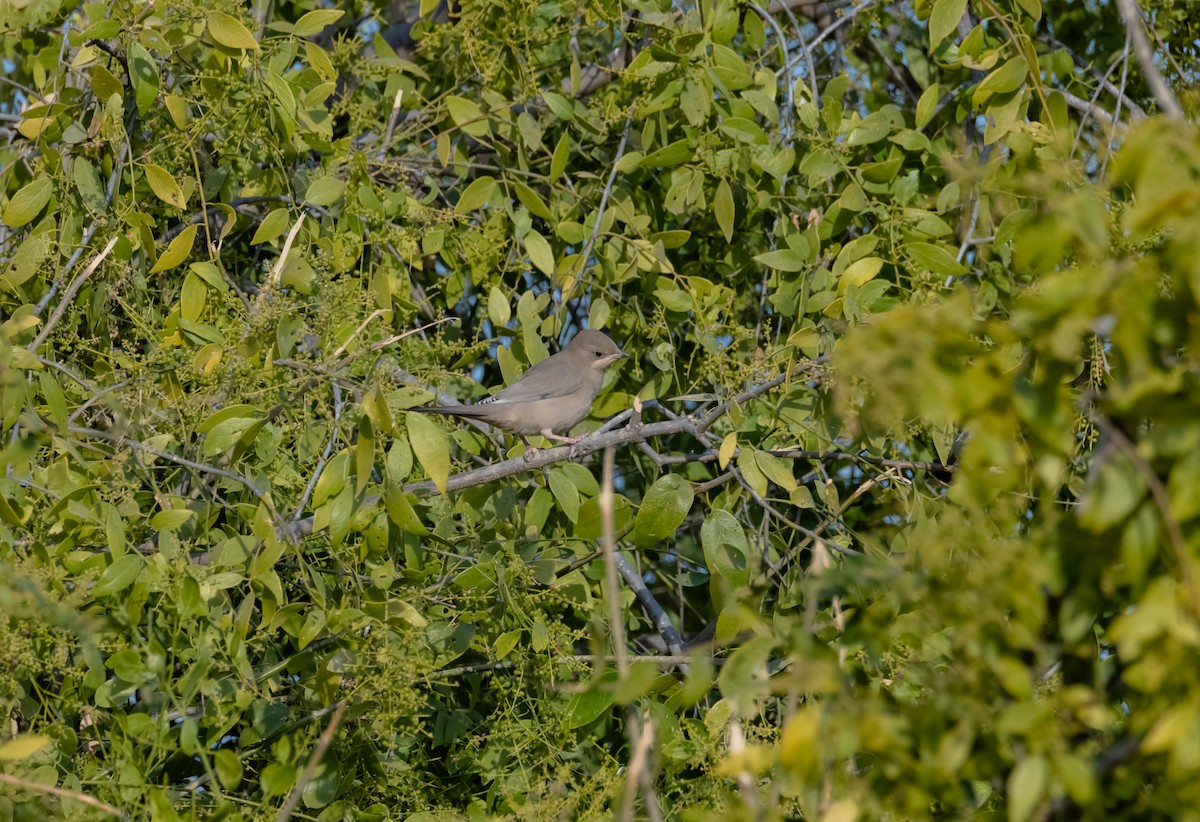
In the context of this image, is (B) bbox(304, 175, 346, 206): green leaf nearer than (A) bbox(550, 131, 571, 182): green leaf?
Yes

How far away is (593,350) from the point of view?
18.0ft

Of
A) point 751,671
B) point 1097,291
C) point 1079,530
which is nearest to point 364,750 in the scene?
point 751,671

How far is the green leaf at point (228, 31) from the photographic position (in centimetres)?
404

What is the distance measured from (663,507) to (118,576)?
165 cm

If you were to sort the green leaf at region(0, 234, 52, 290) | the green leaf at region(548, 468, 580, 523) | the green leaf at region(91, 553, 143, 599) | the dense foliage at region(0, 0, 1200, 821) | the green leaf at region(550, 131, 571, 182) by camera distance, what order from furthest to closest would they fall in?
the green leaf at region(550, 131, 571, 182) < the green leaf at region(548, 468, 580, 523) < the green leaf at region(0, 234, 52, 290) < the green leaf at region(91, 553, 143, 599) < the dense foliage at region(0, 0, 1200, 821)

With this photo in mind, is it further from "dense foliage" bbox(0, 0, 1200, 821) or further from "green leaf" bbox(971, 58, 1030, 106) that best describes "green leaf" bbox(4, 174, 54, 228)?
"green leaf" bbox(971, 58, 1030, 106)

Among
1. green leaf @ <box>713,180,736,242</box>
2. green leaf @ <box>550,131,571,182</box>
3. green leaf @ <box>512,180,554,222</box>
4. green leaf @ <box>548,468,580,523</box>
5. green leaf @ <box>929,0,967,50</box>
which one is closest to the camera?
green leaf @ <box>548,468,580,523</box>

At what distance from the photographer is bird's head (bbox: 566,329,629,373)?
212 inches

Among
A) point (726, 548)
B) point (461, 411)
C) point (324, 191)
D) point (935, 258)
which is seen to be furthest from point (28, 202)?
point (935, 258)

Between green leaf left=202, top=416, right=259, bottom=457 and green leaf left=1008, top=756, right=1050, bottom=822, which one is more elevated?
green leaf left=1008, top=756, right=1050, bottom=822

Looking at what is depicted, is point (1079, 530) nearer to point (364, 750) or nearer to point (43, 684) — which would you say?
point (364, 750)

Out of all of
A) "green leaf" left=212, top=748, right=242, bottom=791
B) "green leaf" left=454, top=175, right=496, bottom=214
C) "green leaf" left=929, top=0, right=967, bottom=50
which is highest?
"green leaf" left=929, top=0, right=967, bottom=50

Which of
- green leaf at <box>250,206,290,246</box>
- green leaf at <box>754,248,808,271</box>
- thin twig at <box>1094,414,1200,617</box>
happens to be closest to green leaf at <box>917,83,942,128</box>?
green leaf at <box>754,248,808,271</box>

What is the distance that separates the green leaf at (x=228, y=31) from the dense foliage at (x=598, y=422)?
2 cm
